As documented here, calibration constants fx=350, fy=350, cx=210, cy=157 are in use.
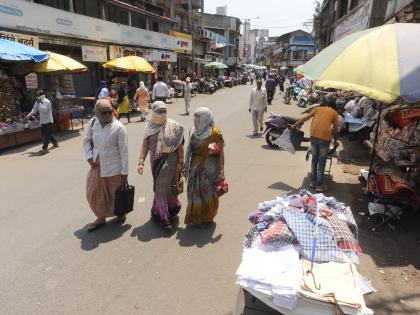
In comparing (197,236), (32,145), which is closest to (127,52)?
(32,145)

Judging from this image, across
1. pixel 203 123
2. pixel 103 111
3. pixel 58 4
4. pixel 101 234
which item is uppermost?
pixel 58 4

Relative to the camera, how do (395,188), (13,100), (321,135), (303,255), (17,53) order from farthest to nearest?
(13,100) < (17,53) < (321,135) < (395,188) < (303,255)

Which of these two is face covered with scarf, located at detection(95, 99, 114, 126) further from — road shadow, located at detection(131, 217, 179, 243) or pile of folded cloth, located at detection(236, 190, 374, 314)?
pile of folded cloth, located at detection(236, 190, 374, 314)

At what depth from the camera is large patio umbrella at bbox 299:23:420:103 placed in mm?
3740

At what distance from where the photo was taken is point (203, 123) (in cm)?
443

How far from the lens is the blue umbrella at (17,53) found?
9.66 meters

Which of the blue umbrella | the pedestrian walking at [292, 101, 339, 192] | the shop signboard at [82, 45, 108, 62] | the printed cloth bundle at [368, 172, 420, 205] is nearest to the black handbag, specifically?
the pedestrian walking at [292, 101, 339, 192]

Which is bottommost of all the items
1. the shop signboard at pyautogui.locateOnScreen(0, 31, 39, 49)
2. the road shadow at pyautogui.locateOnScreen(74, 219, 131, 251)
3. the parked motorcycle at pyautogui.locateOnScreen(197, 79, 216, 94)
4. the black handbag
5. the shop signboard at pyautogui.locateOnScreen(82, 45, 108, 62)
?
the parked motorcycle at pyautogui.locateOnScreen(197, 79, 216, 94)

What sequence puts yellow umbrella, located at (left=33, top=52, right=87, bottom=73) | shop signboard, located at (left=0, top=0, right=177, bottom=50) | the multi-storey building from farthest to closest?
the multi-storey building < shop signboard, located at (left=0, top=0, right=177, bottom=50) < yellow umbrella, located at (left=33, top=52, right=87, bottom=73)

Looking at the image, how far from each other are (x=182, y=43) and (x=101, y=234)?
94.0 ft

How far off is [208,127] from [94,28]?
51.4 ft

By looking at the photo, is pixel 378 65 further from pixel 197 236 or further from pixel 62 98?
pixel 62 98

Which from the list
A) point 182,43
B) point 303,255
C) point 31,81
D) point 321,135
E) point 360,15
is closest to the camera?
point 303,255

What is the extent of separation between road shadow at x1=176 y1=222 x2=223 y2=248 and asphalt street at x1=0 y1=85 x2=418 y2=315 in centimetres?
1
